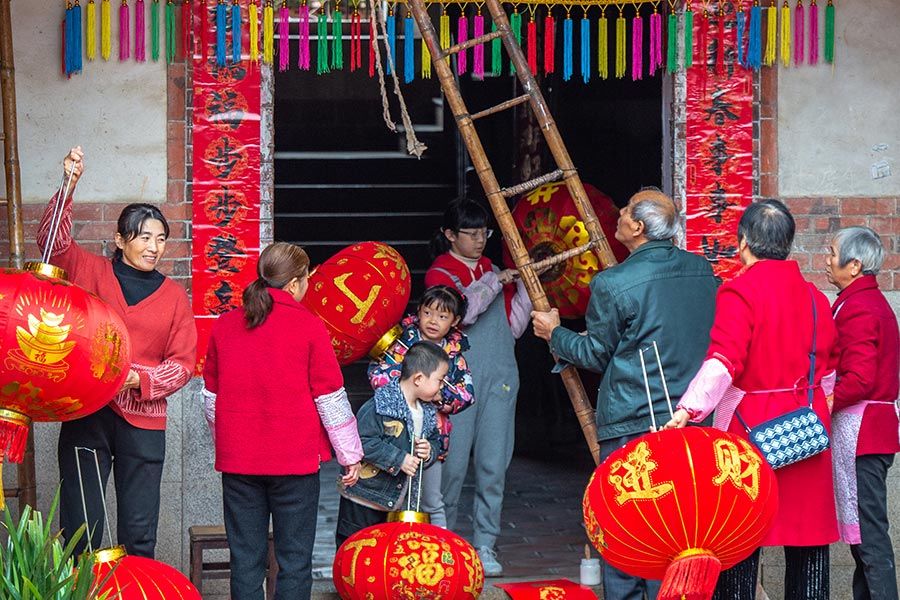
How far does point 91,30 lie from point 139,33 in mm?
191

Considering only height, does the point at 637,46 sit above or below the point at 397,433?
above

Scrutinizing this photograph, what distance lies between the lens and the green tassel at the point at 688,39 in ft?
20.6

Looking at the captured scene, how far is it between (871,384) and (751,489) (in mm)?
1239

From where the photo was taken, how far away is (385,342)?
239 inches

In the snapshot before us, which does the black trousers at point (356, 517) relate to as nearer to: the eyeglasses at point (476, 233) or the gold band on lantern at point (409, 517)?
the gold band on lantern at point (409, 517)

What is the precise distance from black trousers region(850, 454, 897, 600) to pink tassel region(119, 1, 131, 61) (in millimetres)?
3322

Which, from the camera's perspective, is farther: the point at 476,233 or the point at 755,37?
the point at 476,233

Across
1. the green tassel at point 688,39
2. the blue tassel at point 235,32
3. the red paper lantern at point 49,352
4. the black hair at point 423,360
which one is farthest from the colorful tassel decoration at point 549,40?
the red paper lantern at point 49,352

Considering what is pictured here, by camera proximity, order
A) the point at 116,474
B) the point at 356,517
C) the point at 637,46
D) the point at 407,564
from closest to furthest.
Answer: the point at 407,564 → the point at 116,474 → the point at 356,517 → the point at 637,46

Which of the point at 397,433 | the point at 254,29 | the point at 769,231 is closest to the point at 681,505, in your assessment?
the point at 769,231

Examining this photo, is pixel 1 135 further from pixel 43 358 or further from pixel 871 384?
pixel 871 384

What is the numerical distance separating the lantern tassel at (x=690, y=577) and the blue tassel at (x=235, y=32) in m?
2.96

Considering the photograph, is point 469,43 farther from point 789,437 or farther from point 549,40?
point 789,437

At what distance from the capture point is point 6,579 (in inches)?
131
